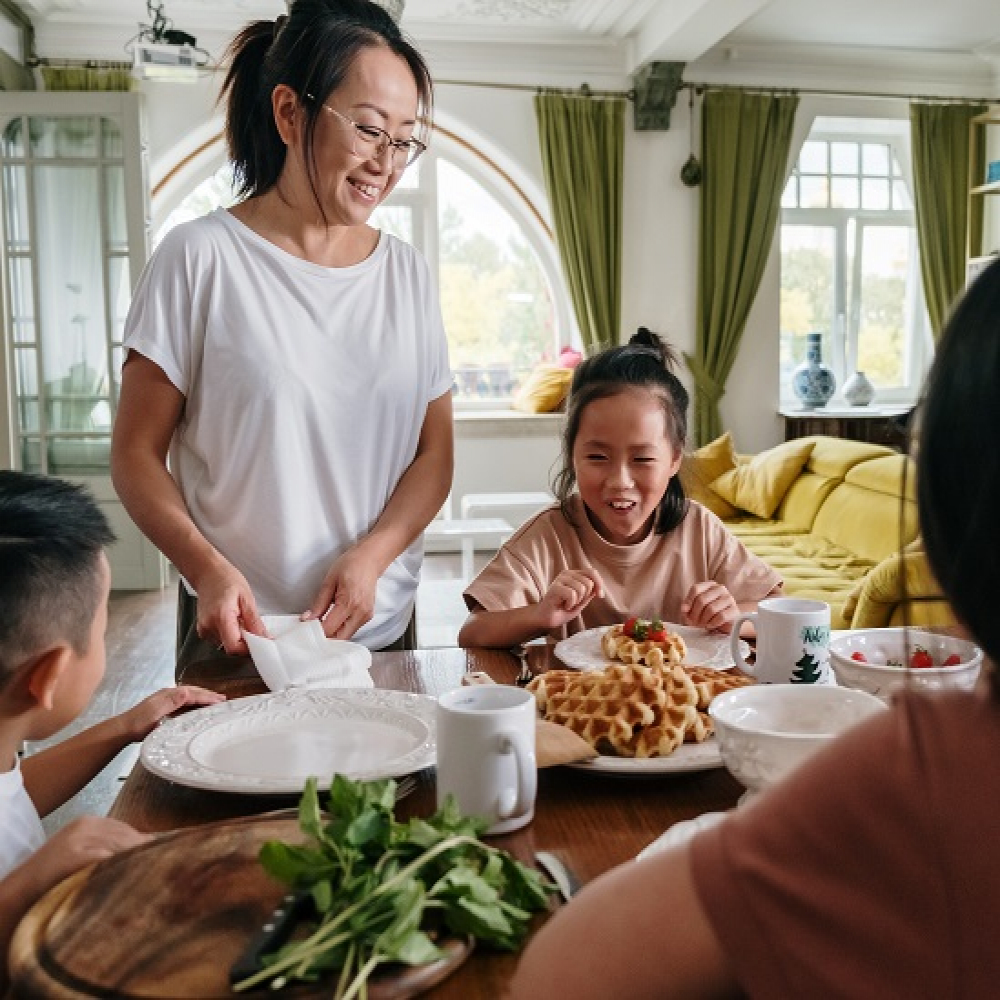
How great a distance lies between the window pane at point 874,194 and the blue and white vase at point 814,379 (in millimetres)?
1039

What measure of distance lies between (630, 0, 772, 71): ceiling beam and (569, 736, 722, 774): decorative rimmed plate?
4871 mm

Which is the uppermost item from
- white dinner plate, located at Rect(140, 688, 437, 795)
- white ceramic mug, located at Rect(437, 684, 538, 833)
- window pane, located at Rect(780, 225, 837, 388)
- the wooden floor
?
window pane, located at Rect(780, 225, 837, 388)

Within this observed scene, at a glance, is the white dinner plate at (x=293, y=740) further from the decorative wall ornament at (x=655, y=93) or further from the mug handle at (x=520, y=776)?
the decorative wall ornament at (x=655, y=93)

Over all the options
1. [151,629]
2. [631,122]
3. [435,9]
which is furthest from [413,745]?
[631,122]

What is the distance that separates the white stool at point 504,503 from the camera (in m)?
5.98

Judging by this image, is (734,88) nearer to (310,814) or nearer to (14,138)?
(14,138)

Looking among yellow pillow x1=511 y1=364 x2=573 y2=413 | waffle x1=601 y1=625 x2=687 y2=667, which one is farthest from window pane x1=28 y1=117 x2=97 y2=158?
waffle x1=601 y1=625 x2=687 y2=667

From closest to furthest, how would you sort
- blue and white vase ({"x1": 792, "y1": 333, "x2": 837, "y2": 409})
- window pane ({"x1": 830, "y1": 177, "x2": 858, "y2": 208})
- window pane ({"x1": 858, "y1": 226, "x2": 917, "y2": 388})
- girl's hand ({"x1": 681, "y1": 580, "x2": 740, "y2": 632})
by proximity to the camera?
girl's hand ({"x1": 681, "y1": 580, "x2": 740, "y2": 632}) → blue and white vase ({"x1": 792, "y1": 333, "x2": 837, "y2": 409}) → window pane ({"x1": 830, "y1": 177, "x2": 858, "y2": 208}) → window pane ({"x1": 858, "y1": 226, "x2": 917, "y2": 388})

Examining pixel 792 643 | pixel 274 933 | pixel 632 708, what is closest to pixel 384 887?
pixel 274 933

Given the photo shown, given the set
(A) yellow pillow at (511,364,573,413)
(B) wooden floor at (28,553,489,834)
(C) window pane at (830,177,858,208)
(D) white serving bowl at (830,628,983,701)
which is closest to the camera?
(D) white serving bowl at (830,628,983,701)

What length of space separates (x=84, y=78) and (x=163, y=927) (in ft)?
20.9

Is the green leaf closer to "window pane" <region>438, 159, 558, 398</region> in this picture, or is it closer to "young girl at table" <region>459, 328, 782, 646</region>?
"young girl at table" <region>459, 328, 782, 646</region>

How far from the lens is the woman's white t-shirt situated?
1471 millimetres

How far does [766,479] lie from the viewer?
5797 mm
